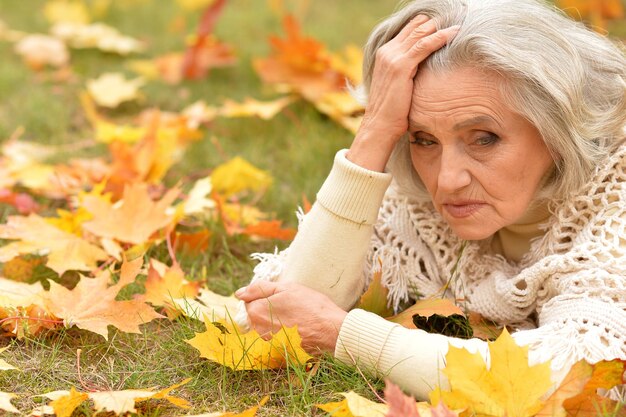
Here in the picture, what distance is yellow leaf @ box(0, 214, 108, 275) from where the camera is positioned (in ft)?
8.34

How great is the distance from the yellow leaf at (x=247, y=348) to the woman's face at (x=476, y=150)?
502 millimetres

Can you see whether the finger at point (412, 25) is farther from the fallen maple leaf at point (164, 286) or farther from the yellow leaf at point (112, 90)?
the yellow leaf at point (112, 90)

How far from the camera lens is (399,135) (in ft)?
7.16

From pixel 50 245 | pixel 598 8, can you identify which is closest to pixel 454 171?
pixel 50 245

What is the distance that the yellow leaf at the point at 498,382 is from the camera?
1.68 meters

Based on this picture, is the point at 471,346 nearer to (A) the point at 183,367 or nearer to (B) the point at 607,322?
(B) the point at 607,322

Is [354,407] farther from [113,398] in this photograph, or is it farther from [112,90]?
[112,90]

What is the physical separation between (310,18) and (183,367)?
4015 mm

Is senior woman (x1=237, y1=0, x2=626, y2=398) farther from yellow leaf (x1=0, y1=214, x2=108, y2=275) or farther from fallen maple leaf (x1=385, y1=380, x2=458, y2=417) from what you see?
yellow leaf (x1=0, y1=214, x2=108, y2=275)

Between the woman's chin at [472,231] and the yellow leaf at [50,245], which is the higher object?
the woman's chin at [472,231]

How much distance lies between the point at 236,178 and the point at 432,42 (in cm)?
135

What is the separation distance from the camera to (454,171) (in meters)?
2.03

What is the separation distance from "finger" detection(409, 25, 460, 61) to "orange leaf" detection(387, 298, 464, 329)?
23.8 inches

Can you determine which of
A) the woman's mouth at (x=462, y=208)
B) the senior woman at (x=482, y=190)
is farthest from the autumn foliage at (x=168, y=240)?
the woman's mouth at (x=462, y=208)
